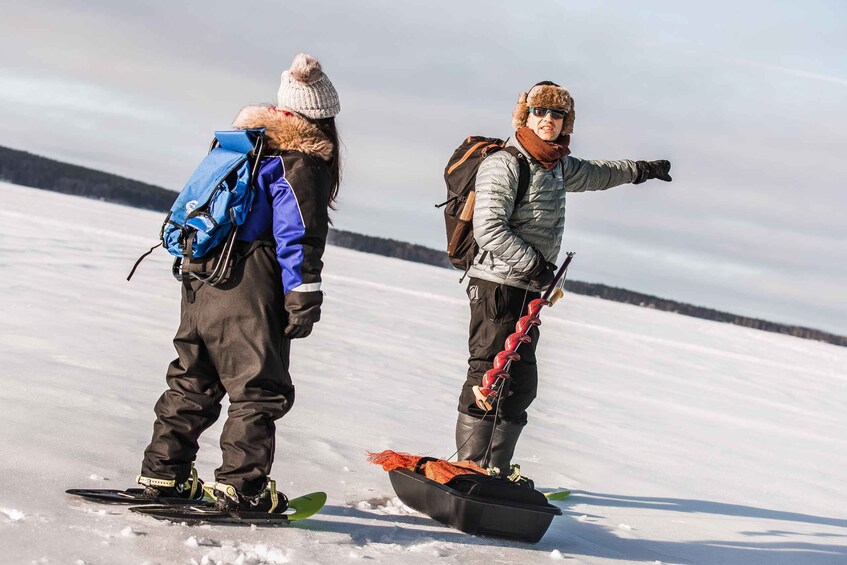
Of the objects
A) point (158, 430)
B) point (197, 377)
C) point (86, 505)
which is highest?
point (197, 377)

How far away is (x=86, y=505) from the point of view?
9.30 ft

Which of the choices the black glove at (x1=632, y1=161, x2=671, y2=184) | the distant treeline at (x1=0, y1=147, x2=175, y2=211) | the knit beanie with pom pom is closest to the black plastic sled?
the knit beanie with pom pom

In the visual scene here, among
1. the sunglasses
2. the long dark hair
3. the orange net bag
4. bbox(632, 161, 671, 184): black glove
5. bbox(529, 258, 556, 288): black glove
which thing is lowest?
the orange net bag

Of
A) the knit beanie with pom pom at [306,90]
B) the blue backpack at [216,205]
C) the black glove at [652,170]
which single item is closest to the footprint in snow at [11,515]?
the blue backpack at [216,205]

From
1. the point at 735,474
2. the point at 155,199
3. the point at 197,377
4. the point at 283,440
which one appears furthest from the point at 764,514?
the point at 155,199

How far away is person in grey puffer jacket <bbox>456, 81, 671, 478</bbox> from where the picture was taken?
3650 millimetres

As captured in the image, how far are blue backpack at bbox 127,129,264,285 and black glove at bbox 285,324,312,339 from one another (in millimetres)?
285

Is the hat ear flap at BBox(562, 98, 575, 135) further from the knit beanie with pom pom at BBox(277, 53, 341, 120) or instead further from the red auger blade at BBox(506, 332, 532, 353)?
the knit beanie with pom pom at BBox(277, 53, 341, 120)

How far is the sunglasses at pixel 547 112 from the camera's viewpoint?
3781mm

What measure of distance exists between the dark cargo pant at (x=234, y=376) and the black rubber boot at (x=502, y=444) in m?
1.25

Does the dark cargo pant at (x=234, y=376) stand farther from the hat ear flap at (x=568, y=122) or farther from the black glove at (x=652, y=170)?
the black glove at (x=652, y=170)

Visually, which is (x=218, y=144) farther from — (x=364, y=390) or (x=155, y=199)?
(x=155, y=199)

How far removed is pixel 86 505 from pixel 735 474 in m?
4.41

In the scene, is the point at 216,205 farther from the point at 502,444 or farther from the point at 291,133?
the point at 502,444
